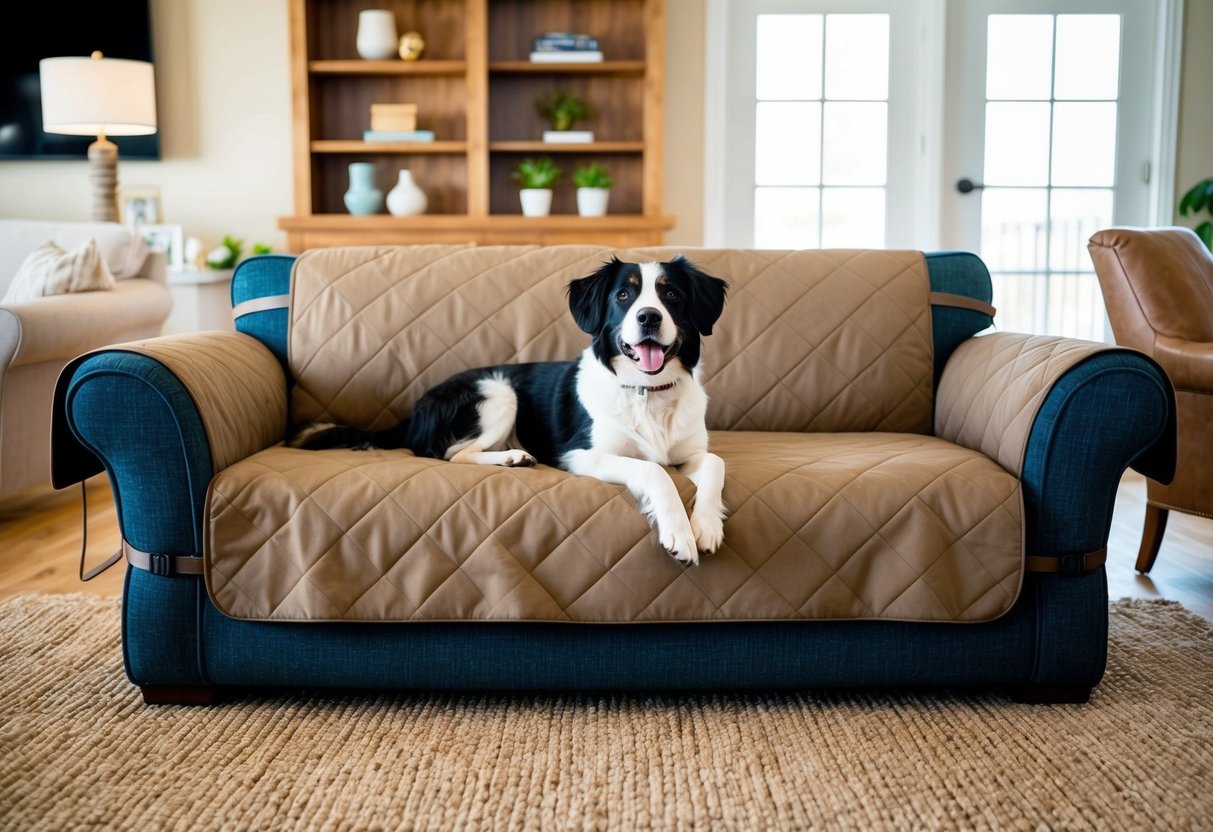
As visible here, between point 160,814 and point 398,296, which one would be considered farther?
point 398,296

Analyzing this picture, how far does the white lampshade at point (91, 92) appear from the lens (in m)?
4.19

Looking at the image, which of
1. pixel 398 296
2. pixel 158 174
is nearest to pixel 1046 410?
pixel 398 296

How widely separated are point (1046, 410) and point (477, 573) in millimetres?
1028

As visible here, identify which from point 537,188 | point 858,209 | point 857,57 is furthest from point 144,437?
point 857,57

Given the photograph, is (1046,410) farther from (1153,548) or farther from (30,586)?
(30,586)

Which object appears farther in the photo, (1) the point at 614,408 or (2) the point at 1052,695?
(1) the point at 614,408

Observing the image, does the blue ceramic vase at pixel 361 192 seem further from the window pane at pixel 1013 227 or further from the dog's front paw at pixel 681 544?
the dog's front paw at pixel 681 544

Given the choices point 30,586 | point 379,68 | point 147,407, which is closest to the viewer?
point 147,407

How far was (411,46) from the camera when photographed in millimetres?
4609

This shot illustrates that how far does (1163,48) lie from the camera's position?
4.59 meters

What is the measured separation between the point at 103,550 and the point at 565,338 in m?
1.56

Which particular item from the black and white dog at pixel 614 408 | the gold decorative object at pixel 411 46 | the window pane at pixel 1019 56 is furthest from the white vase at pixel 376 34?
the black and white dog at pixel 614 408

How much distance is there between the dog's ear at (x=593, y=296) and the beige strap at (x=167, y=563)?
2.75ft

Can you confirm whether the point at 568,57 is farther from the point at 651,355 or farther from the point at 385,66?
the point at 651,355
